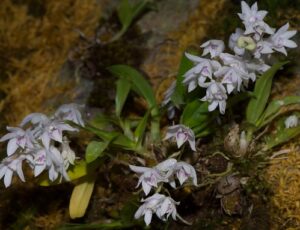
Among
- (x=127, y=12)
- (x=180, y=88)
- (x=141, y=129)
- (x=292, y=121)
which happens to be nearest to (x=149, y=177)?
(x=141, y=129)

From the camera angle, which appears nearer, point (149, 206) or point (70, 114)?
point (149, 206)

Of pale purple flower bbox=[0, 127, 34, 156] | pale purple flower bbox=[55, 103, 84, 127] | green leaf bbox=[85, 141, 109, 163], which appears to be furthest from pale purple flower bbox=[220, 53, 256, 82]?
pale purple flower bbox=[0, 127, 34, 156]

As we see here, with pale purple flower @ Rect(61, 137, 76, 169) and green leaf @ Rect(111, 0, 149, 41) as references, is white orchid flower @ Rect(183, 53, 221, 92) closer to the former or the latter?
pale purple flower @ Rect(61, 137, 76, 169)

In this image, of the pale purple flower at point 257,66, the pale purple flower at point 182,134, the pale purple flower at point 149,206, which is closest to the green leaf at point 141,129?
the pale purple flower at point 182,134

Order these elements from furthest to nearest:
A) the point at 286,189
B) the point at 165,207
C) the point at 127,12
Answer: the point at 127,12
the point at 286,189
the point at 165,207

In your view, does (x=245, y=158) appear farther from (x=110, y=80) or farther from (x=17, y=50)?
(x=17, y=50)

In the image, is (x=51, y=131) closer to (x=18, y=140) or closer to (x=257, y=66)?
(x=18, y=140)
